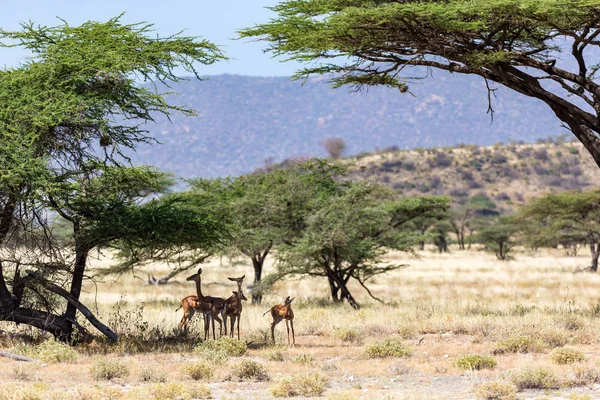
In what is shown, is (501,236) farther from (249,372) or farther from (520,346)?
(249,372)

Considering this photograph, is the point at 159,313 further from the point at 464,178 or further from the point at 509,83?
the point at 464,178

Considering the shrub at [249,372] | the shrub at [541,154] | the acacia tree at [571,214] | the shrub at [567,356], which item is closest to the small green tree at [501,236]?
the acacia tree at [571,214]

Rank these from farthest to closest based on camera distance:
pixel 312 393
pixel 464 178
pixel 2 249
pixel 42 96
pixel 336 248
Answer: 1. pixel 464 178
2. pixel 336 248
3. pixel 2 249
4. pixel 42 96
5. pixel 312 393

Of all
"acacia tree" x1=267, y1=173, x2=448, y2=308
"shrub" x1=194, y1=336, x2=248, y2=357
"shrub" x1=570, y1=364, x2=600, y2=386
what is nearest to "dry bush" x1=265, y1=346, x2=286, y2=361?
"shrub" x1=194, y1=336, x2=248, y2=357

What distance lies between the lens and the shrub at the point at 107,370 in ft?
36.5

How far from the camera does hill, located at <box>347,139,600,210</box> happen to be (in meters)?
130

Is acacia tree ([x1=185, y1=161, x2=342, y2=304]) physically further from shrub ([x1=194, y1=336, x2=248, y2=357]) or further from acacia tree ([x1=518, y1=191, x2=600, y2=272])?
acacia tree ([x1=518, y1=191, x2=600, y2=272])

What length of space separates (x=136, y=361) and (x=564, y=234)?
148 feet

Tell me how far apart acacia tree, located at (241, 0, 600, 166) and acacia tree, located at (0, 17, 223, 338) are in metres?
3.30

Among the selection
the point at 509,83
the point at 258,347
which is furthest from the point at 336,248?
the point at 258,347

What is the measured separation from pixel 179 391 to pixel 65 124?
5566 millimetres

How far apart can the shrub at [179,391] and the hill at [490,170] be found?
11523 cm

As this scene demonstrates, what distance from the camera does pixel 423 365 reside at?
41.0ft

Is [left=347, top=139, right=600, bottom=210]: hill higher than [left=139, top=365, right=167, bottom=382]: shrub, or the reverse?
[left=347, top=139, right=600, bottom=210]: hill
